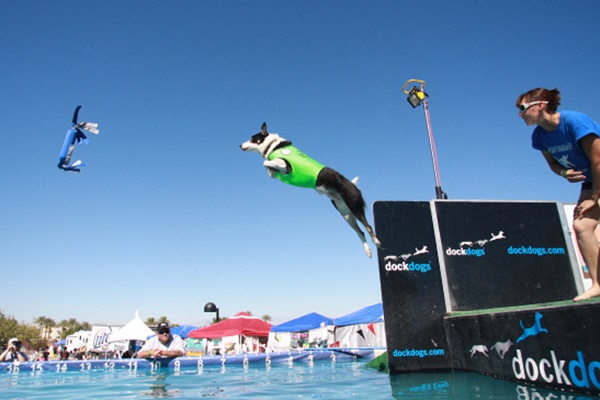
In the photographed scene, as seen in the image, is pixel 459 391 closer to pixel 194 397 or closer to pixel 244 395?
pixel 244 395

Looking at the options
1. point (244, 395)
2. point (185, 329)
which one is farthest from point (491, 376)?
point (185, 329)

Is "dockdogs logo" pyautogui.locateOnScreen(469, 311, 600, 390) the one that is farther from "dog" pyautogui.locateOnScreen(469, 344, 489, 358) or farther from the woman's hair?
the woman's hair

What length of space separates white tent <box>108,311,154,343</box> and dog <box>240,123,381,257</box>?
70.4 ft

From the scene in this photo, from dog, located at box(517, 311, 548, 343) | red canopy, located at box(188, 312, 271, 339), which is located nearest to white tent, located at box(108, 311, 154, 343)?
red canopy, located at box(188, 312, 271, 339)

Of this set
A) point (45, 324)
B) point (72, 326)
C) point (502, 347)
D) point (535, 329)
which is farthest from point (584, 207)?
point (45, 324)

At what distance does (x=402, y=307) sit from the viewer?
223 inches

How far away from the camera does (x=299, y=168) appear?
5.42m

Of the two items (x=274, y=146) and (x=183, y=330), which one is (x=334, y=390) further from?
(x=183, y=330)

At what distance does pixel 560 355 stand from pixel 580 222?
124 centimetres

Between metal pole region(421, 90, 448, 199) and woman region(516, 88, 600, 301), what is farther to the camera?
metal pole region(421, 90, 448, 199)

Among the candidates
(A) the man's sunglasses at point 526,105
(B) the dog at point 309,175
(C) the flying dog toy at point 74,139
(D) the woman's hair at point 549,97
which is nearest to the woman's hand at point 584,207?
(D) the woman's hair at point 549,97

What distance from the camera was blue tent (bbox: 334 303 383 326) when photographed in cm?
2072

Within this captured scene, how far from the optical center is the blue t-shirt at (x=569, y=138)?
3.22m

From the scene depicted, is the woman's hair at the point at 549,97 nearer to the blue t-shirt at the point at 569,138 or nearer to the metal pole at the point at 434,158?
the blue t-shirt at the point at 569,138
